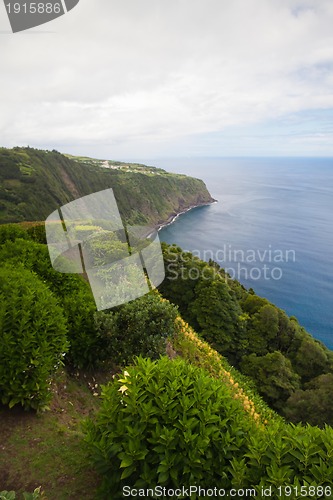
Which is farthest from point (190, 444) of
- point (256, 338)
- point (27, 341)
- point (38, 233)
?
point (256, 338)

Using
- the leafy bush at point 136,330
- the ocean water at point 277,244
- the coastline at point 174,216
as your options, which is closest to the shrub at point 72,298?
the leafy bush at point 136,330

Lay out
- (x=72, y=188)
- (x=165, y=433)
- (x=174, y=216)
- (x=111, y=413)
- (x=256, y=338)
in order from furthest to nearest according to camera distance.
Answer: (x=174, y=216)
(x=72, y=188)
(x=256, y=338)
(x=111, y=413)
(x=165, y=433)

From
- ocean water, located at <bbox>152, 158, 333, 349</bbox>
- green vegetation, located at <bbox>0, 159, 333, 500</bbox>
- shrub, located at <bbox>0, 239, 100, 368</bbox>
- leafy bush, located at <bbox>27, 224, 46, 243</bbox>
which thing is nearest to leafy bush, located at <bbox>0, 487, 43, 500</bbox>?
green vegetation, located at <bbox>0, 159, 333, 500</bbox>

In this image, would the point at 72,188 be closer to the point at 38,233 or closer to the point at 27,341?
the point at 38,233

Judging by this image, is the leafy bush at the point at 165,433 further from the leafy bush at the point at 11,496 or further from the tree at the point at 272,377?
the tree at the point at 272,377

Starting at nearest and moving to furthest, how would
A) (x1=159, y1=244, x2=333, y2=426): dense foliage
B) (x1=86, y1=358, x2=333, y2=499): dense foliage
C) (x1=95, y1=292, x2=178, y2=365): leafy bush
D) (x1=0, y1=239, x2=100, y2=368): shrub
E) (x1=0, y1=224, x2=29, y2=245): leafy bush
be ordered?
(x1=86, y1=358, x2=333, y2=499): dense foliage
(x1=0, y1=239, x2=100, y2=368): shrub
(x1=95, y1=292, x2=178, y2=365): leafy bush
(x1=0, y1=224, x2=29, y2=245): leafy bush
(x1=159, y1=244, x2=333, y2=426): dense foliage

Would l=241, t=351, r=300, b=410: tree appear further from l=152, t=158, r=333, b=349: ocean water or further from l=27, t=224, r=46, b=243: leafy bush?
l=152, t=158, r=333, b=349: ocean water
